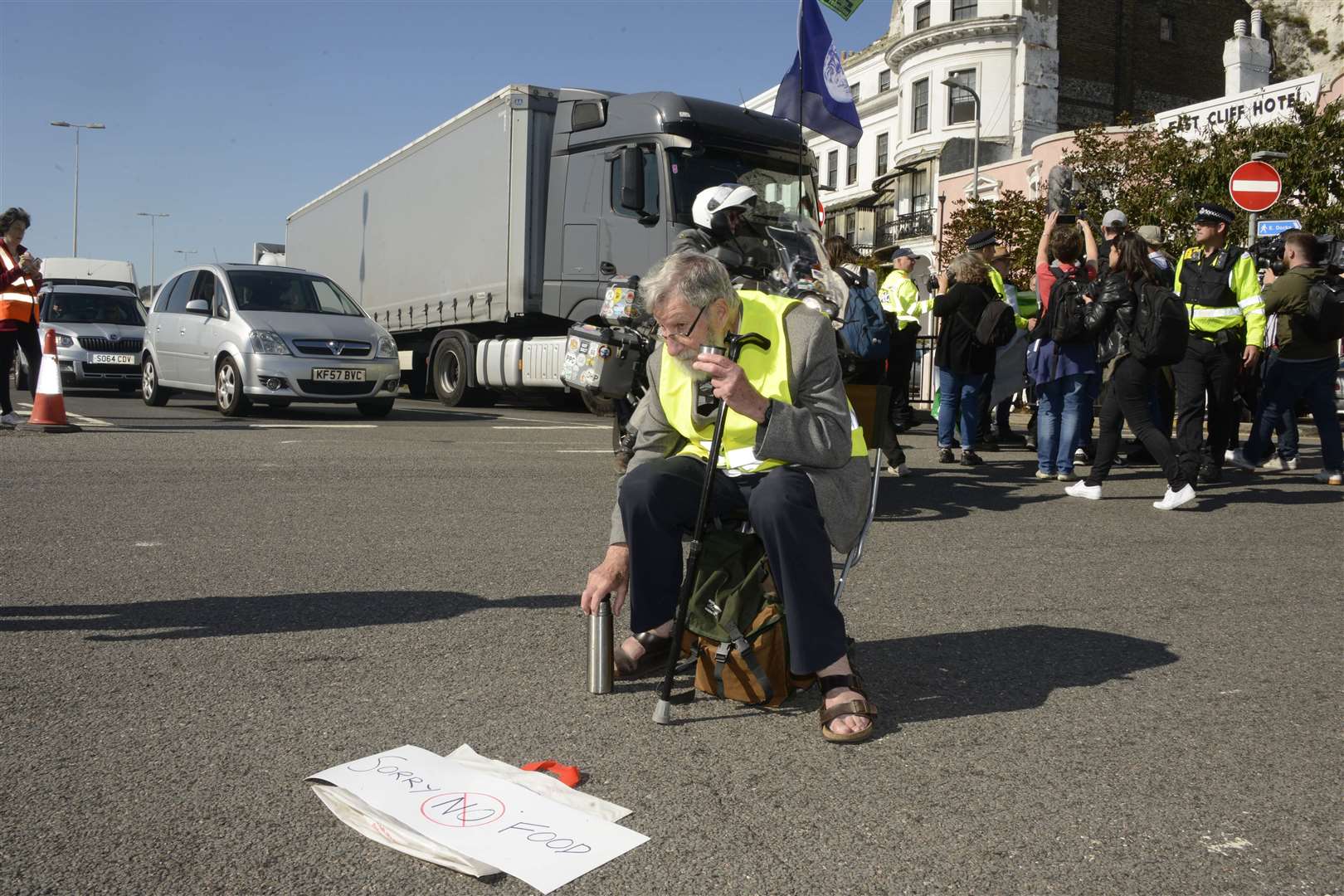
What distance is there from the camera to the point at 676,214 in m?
13.1

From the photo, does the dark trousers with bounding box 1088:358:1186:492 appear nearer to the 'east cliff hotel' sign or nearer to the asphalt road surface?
the asphalt road surface

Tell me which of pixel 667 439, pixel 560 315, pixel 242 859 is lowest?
pixel 242 859

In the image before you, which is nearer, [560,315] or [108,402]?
[560,315]

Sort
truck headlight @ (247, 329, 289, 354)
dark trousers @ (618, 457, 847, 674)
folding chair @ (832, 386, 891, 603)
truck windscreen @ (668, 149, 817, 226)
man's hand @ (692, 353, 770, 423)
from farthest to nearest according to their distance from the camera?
truck headlight @ (247, 329, 289, 354)
truck windscreen @ (668, 149, 817, 226)
folding chair @ (832, 386, 891, 603)
dark trousers @ (618, 457, 847, 674)
man's hand @ (692, 353, 770, 423)

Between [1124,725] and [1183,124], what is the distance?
84.2ft

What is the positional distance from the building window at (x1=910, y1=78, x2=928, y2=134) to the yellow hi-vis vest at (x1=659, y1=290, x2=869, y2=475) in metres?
45.1

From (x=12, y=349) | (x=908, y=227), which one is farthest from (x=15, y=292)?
(x=908, y=227)

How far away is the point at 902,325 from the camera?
11164mm

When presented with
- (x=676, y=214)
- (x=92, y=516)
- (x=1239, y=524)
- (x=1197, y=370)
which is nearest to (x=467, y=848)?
(x=92, y=516)

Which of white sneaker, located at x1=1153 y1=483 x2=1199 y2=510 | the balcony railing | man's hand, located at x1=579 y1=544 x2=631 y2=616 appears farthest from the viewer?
the balcony railing

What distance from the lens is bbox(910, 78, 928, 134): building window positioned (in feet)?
152

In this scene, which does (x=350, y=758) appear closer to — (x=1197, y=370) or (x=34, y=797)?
(x=34, y=797)

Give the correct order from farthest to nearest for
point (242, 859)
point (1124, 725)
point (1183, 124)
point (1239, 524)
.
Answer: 1. point (1183, 124)
2. point (1239, 524)
3. point (1124, 725)
4. point (242, 859)

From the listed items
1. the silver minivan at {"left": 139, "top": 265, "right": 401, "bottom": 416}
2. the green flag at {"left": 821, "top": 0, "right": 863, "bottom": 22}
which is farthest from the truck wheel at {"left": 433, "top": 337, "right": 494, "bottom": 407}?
the green flag at {"left": 821, "top": 0, "right": 863, "bottom": 22}
